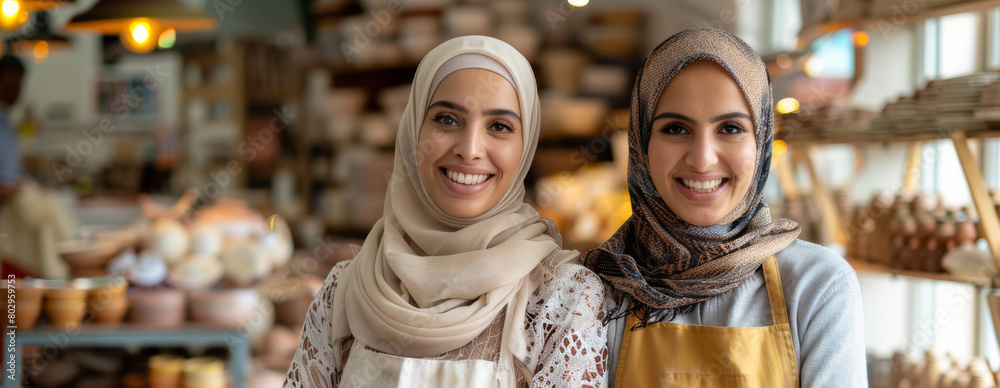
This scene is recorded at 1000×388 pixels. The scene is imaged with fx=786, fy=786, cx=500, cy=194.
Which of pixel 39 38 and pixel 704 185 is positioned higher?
pixel 39 38

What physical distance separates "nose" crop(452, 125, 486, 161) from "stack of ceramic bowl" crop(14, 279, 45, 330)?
223 centimetres

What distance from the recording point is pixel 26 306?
2846 mm

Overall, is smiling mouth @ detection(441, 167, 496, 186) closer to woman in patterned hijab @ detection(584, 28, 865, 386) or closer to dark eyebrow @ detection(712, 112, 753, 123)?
woman in patterned hijab @ detection(584, 28, 865, 386)

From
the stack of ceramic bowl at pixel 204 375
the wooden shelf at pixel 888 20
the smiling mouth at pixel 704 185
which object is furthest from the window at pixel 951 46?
the stack of ceramic bowl at pixel 204 375

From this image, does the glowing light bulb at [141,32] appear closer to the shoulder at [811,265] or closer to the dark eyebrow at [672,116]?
the dark eyebrow at [672,116]

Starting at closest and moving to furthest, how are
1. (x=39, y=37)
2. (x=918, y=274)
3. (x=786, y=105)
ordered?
(x=918, y=274) → (x=786, y=105) → (x=39, y=37)

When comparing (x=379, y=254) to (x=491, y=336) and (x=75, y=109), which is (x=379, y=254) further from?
(x=75, y=109)

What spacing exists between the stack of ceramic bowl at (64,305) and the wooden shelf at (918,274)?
284cm

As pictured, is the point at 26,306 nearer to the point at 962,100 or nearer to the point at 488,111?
the point at 488,111

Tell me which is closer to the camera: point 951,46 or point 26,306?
point 26,306

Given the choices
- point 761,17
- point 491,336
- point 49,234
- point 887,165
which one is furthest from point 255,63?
point 491,336

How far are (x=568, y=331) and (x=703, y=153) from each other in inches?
14.7

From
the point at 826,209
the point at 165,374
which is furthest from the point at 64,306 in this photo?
the point at 826,209

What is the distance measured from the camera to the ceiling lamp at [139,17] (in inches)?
131
